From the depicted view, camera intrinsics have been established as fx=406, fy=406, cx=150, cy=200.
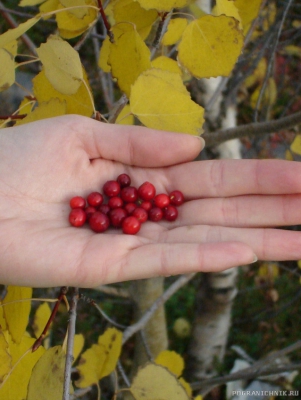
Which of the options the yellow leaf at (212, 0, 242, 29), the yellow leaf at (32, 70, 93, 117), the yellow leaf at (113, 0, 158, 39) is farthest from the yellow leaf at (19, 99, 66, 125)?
the yellow leaf at (212, 0, 242, 29)

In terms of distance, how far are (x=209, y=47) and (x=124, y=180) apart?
700 mm

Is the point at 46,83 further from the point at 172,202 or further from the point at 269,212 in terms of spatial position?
the point at 269,212

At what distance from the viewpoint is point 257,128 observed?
171 cm

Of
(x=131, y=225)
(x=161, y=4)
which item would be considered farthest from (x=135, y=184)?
(x=161, y=4)

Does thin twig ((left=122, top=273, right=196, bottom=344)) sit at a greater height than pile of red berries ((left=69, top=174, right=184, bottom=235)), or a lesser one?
lesser

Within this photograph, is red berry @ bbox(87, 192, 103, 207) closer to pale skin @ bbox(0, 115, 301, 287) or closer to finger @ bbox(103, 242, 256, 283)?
pale skin @ bbox(0, 115, 301, 287)

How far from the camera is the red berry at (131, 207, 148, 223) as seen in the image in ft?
5.36

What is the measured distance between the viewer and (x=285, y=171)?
1.34 meters

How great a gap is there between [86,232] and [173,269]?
1.39 ft

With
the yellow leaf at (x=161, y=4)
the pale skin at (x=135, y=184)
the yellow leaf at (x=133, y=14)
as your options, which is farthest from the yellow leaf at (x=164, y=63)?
the yellow leaf at (x=161, y=4)

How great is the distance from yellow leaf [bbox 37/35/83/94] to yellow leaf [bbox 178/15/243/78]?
0.96 feet

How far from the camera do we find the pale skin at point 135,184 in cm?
124

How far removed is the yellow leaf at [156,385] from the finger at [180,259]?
0.90 feet

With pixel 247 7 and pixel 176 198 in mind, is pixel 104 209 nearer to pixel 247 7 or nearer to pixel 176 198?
pixel 176 198
